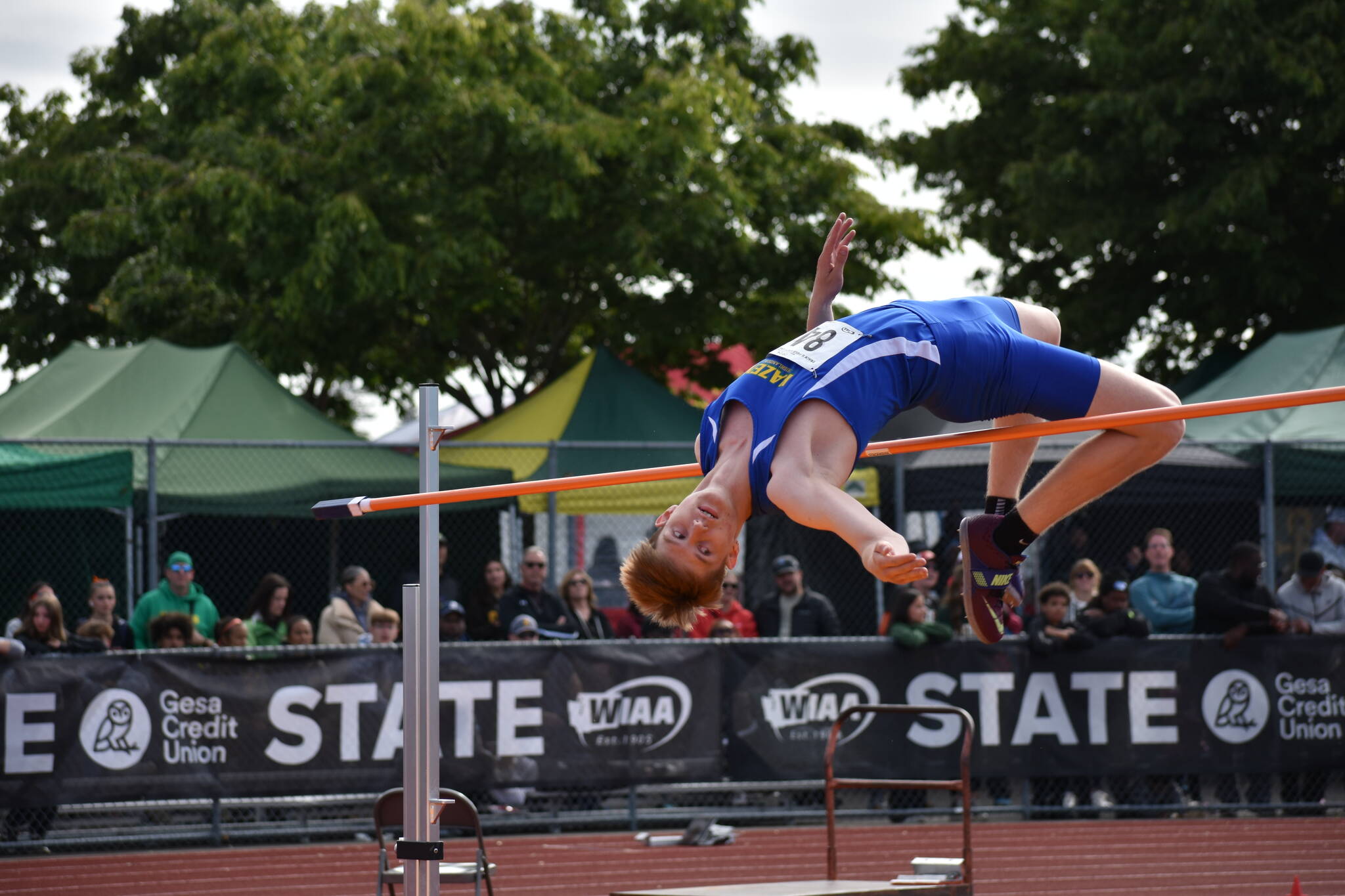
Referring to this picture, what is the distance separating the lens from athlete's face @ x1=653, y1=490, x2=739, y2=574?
3.99m

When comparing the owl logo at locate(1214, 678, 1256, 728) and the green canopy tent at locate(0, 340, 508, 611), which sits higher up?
the green canopy tent at locate(0, 340, 508, 611)

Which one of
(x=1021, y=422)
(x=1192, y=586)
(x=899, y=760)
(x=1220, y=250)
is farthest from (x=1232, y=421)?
(x=1021, y=422)

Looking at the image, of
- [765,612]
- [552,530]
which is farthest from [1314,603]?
[552,530]

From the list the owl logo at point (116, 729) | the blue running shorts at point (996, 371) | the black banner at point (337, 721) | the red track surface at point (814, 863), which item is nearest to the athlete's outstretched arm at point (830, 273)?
the blue running shorts at point (996, 371)

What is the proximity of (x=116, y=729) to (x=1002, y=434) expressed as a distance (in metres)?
5.95

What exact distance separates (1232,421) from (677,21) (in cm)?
838

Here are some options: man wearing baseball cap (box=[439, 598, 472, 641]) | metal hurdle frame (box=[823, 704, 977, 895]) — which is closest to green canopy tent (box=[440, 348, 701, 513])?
man wearing baseball cap (box=[439, 598, 472, 641])

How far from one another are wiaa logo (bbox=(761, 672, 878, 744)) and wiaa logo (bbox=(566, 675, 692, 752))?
0.52 metres

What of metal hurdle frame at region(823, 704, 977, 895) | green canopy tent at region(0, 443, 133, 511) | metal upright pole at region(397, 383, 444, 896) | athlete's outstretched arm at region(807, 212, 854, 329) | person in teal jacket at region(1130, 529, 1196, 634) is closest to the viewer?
athlete's outstretched arm at region(807, 212, 854, 329)

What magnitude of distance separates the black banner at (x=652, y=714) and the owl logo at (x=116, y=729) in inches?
0.4

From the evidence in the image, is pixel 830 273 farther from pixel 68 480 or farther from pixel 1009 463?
pixel 68 480

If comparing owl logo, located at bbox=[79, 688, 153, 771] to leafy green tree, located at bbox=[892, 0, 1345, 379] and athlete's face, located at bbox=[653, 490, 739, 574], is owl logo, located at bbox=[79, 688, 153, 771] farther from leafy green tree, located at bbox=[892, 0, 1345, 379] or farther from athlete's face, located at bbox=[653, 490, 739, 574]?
leafy green tree, located at bbox=[892, 0, 1345, 379]

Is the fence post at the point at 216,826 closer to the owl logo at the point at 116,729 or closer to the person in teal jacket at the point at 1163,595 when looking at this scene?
the owl logo at the point at 116,729

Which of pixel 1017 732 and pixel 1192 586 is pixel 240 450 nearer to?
pixel 1017 732
